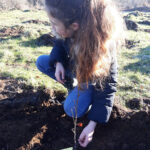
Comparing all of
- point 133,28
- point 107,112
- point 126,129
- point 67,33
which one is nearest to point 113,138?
point 126,129

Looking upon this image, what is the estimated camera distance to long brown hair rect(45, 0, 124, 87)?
1.33m

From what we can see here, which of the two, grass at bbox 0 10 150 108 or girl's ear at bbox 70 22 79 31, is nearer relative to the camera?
girl's ear at bbox 70 22 79 31

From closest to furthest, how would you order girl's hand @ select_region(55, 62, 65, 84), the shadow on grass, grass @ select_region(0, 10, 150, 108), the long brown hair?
the long brown hair < girl's hand @ select_region(55, 62, 65, 84) < grass @ select_region(0, 10, 150, 108) < the shadow on grass

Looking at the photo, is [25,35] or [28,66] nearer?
[28,66]

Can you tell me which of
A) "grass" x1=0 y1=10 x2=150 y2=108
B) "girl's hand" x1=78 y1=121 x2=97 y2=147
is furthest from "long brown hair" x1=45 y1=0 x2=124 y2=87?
"grass" x1=0 y1=10 x2=150 y2=108

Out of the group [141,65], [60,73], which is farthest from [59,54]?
[141,65]

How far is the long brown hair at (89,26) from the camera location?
1327mm

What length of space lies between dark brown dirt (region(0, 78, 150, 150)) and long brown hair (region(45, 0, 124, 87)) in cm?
76

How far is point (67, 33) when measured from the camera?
1.52 meters

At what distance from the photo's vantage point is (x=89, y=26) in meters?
1.34

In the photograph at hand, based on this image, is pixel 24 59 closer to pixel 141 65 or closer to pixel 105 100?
pixel 141 65

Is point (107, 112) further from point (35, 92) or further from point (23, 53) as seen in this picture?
point (23, 53)

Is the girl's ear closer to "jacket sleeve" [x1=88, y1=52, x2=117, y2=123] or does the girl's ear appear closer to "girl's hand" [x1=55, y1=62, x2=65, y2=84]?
"jacket sleeve" [x1=88, y1=52, x2=117, y2=123]

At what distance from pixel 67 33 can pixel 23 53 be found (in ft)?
Result: 8.67
